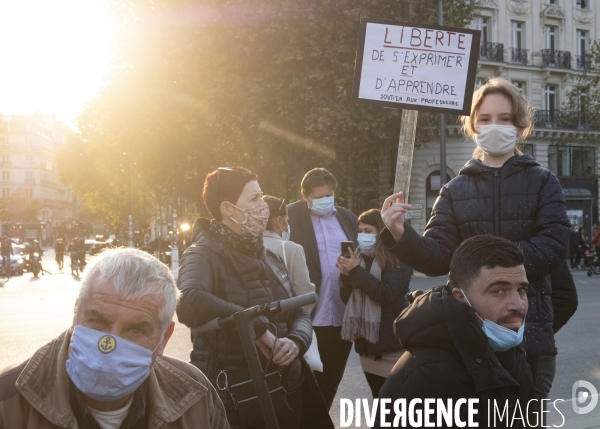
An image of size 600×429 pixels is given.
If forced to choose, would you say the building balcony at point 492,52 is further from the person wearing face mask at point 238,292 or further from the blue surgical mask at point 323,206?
the person wearing face mask at point 238,292

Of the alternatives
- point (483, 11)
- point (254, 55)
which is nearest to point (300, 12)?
point (254, 55)

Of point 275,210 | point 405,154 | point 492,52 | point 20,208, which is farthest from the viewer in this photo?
point 20,208

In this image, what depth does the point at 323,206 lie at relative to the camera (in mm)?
6121

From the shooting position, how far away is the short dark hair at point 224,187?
13.6ft

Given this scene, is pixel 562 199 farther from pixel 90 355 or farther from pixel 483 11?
pixel 483 11

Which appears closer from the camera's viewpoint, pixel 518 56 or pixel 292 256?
pixel 292 256

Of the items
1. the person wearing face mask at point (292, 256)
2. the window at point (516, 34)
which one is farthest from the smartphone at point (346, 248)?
the window at point (516, 34)

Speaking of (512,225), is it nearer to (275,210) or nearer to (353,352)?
(275,210)

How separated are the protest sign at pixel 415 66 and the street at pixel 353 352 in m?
2.48

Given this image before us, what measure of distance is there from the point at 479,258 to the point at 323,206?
3.11 metres

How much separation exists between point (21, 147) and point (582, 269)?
134m

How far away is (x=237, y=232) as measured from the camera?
409cm

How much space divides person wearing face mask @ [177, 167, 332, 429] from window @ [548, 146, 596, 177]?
4450cm

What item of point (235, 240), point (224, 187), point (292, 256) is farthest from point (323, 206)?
point (235, 240)
